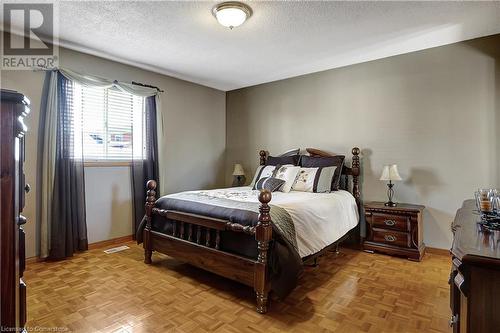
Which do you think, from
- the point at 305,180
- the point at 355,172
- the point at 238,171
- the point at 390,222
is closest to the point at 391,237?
the point at 390,222

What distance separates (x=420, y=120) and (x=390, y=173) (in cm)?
75

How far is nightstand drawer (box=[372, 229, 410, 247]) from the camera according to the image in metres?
3.07

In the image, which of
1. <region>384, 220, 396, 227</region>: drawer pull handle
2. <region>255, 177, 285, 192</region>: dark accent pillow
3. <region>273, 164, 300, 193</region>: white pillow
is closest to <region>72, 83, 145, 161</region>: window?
<region>255, 177, 285, 192</region>: dark accent pillow

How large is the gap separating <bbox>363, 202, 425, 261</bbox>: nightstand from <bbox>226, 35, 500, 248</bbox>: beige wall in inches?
13.3

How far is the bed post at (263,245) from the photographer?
1.95 metres

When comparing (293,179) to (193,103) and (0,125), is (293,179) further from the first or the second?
(0,125)

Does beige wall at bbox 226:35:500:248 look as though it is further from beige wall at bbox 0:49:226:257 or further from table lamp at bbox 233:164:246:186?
beige wall at bbox 0:49:226:257

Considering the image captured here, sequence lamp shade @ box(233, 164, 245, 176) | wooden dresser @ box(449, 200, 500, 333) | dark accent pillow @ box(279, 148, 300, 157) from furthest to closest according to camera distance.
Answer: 1. lamp shade @ box(233, 164, 245, 176)
2. dark accent pillow @ box(279, 148, 300, 157)
3. wooden dresser @ box(449, 200, 500, 333)

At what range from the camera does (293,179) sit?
137 inches

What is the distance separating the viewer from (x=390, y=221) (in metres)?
3.15

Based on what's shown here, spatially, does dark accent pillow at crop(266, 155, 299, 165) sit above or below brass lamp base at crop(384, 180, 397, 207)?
above

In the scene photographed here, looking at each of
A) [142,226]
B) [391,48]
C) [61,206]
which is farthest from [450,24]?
[61,206]

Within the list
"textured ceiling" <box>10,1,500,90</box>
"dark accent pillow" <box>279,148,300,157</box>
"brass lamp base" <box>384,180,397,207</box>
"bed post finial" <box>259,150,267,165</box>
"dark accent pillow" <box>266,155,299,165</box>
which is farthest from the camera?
"bed post finial" <box>259,150,267,165</box>

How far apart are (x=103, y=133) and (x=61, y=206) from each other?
40.1 inches
